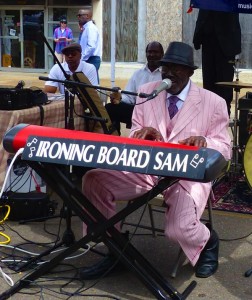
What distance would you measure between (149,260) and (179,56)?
1423 mm

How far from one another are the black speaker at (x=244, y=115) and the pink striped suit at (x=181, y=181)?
7.05 ft

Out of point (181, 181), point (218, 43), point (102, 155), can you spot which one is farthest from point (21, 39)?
point (102, 155)

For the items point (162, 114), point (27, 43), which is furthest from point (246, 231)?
point (27, 43)

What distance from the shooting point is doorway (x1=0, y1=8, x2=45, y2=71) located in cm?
1719

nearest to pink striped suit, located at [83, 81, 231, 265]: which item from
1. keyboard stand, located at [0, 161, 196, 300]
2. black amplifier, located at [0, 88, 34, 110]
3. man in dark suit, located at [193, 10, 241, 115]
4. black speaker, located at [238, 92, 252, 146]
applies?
keyboard stand, located at [0, 161, 196, 300]

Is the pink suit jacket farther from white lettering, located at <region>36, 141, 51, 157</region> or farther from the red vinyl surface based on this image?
white lettering, located at <region>36, 141, 51, 157</region>

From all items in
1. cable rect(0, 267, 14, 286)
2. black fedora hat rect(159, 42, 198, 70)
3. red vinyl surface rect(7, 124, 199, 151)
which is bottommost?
cable rect(0, 267, 14, 286)

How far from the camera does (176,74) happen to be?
389cm

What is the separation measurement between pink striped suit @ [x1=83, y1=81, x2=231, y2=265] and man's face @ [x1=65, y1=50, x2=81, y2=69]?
226cm

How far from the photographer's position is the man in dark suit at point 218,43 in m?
6.25

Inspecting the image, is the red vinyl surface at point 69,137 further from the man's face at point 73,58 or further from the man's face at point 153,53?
the man's face at point 153,53

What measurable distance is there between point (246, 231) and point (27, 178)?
198 cm

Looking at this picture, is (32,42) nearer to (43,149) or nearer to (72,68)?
(72,68)

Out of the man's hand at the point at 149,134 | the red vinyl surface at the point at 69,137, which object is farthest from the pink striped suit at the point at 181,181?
the red vinyl surface at the point at 69,137
